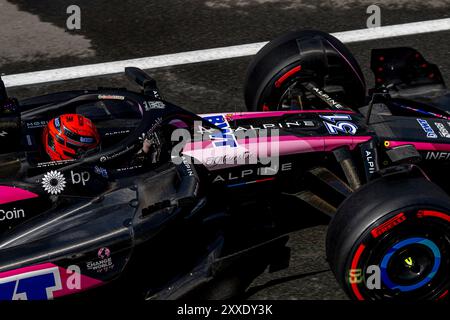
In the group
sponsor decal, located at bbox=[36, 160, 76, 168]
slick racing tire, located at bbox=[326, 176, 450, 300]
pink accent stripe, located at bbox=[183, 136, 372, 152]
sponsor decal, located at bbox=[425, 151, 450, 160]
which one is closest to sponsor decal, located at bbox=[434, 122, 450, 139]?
sponsor decal, located at bbox=[425, 151, 450, 160]

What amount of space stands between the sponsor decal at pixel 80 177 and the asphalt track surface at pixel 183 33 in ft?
8.12

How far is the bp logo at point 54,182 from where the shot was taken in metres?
4.90

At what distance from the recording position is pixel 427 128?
18.4ft

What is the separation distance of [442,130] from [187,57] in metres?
3.33

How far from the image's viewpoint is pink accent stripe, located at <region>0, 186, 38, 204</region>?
15.8 ft

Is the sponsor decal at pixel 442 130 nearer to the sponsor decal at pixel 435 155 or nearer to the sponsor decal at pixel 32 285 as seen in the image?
the sponsor decal at pixel 435 155

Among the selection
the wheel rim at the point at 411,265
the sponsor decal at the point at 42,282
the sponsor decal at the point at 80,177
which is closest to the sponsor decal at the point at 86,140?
the sponsor decal at the point at 80,177

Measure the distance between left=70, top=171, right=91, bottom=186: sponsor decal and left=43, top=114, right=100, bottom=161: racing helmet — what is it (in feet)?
0.66

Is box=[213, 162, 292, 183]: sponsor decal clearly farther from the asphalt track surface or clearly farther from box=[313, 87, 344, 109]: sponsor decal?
the asphalt track surface

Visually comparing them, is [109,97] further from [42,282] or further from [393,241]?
[393,241]

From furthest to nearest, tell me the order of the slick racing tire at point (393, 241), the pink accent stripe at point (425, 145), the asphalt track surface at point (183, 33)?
the asphalt track surface at point (183, 33)
the pink accent stripe at point (425, 145)
the slick racing tire at point (393, 241)

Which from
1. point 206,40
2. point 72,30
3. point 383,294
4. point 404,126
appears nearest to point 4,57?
point 72,30

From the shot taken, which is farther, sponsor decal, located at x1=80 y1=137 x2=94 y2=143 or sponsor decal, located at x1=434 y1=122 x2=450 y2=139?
sponsor decal, located at x1=434 y1=122 x2=450 y2=139

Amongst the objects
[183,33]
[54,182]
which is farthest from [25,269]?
[183,33]
